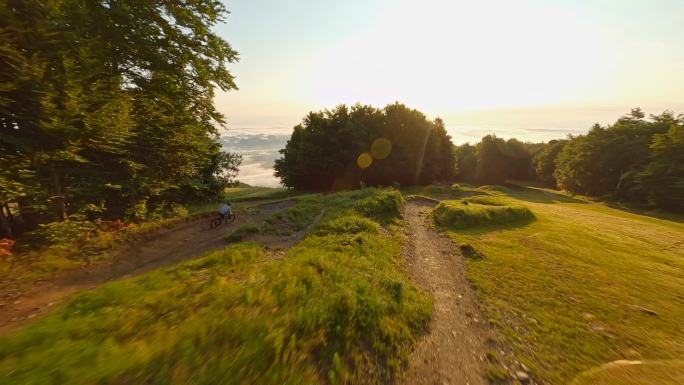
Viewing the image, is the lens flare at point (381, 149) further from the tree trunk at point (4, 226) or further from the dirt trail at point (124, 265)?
the tree trunk at point (4, 226)

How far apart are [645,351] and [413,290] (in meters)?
6.16

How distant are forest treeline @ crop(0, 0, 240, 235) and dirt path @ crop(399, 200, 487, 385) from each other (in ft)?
47.5

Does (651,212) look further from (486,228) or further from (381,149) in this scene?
(381,149)

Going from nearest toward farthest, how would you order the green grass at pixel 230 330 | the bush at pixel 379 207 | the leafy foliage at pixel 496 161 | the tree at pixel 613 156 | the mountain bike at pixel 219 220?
the green grass at pixel 230 330
the mountain bike at pixel 219 220
the bush at pixel 379 207
the tree at pixel 613 156
the leafy foliage at pixel 496 161

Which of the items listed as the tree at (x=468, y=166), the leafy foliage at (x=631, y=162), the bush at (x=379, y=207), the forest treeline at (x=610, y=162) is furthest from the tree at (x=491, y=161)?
the bush at (x=379, y=207)

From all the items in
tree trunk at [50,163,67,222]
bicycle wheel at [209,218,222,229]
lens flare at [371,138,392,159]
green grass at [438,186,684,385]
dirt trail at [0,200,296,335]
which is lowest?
green grass at [438,186,684,385]

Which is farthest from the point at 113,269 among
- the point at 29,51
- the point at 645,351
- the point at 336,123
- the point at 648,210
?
the point at 648,210

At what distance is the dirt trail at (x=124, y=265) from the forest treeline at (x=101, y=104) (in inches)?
105

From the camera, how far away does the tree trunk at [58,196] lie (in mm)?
11340

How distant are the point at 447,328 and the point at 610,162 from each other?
7012 centimetres

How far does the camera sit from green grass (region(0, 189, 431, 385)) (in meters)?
4.67

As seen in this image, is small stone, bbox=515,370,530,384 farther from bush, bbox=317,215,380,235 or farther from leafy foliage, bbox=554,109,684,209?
leafy foliage, bbox=554,109,684,209

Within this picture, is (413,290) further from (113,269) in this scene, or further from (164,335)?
(113,269)

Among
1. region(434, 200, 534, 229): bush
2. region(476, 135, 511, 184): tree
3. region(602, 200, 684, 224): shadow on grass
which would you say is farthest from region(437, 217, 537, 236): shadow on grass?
region(476, 135, 511, 184): tree
